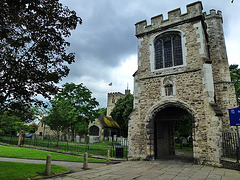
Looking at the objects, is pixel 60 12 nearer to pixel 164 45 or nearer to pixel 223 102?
pixel 164 45

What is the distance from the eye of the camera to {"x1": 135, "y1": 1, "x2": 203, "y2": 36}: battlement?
39.5 feet

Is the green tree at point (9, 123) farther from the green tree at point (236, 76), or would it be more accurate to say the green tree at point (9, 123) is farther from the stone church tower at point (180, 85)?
the green tree at point (236, 76)

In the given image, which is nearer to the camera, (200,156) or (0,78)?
(0,78)

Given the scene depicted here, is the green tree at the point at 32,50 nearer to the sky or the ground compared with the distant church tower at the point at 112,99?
nearer to the ground

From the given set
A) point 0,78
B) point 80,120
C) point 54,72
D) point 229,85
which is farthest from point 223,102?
point 80,120

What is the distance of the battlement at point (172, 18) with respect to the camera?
474 inches

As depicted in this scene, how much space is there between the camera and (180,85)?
1166cm

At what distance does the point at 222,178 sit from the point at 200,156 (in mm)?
3087

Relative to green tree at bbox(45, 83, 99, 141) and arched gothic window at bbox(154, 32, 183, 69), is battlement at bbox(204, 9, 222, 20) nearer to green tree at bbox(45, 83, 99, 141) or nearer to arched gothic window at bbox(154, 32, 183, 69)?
arched gothic window at bbox(154, 32, 183, 69)

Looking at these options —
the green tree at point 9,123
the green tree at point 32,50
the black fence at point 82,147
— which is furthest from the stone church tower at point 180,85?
the green tree at point 9,123

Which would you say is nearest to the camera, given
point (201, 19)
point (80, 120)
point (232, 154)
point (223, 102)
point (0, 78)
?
point (0, 78)

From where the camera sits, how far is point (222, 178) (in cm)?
694

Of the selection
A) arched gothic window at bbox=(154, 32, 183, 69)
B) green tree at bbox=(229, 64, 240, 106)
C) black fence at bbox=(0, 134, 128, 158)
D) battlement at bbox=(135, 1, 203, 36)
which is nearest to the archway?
black fence at bbox=(0, 134, 128, 158)

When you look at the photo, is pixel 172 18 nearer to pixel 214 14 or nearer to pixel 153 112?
pixel 214 14
